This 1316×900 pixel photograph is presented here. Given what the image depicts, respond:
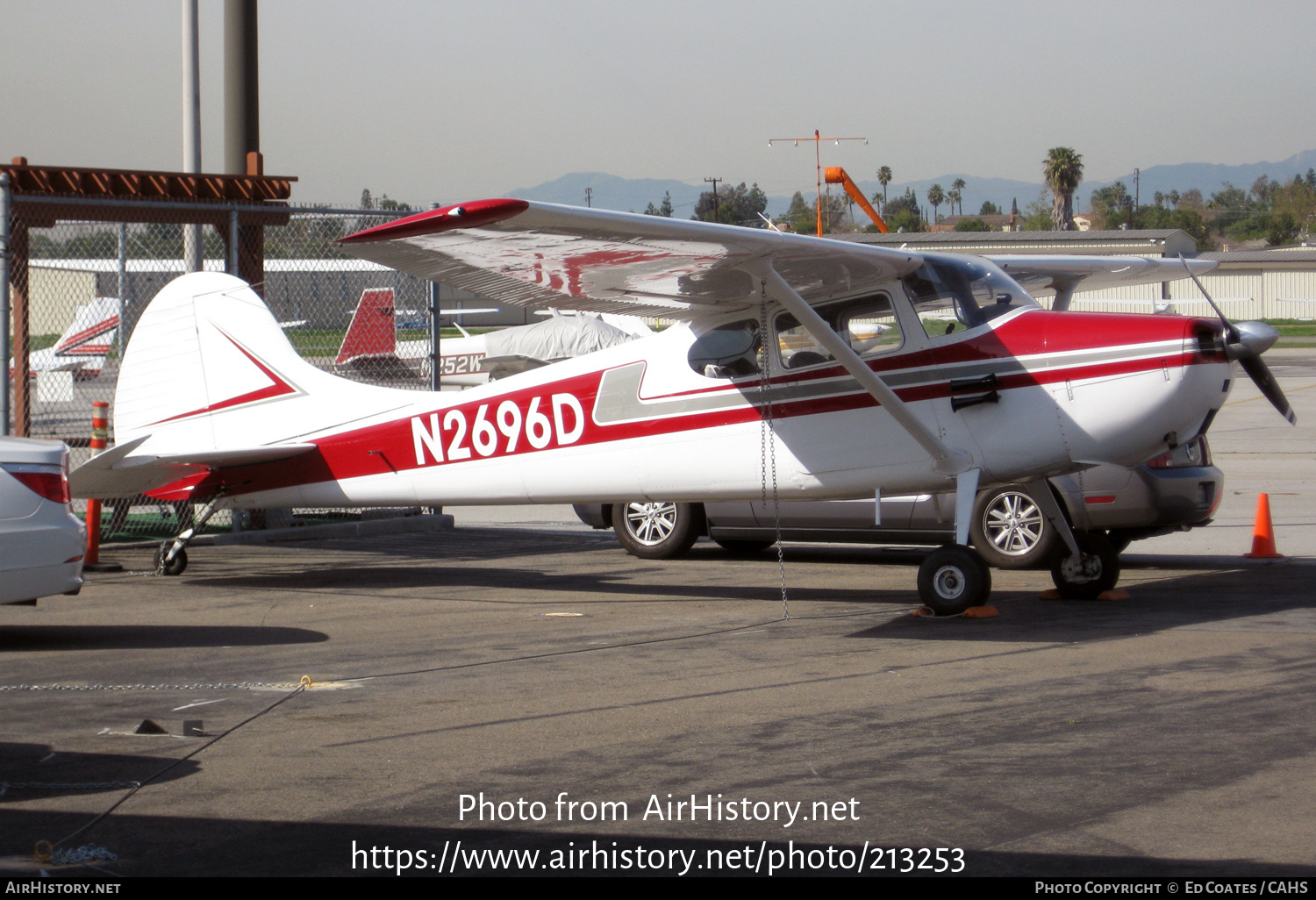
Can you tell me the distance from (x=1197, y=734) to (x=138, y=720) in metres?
4.60

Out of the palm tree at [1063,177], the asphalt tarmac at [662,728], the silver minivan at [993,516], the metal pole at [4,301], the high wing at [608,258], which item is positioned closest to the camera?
the asphalt tarmac at [662,728]

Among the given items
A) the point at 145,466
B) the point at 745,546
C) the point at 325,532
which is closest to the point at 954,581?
the point at 745,546

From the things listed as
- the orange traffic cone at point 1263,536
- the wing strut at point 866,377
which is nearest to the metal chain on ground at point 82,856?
the wing strut at point 866,377

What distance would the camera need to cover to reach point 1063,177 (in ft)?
336

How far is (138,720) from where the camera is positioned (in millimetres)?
5613

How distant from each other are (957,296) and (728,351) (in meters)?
1.66

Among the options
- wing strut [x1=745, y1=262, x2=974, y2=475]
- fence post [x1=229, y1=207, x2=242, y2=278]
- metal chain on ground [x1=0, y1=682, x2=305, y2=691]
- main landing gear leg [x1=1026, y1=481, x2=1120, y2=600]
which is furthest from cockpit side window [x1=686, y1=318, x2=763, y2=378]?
fence post [x1=229, y1=207, x2=242, y2=278]

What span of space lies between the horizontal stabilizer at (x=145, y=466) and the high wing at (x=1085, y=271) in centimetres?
605

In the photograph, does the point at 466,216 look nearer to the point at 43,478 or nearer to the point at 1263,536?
the point at 43,478

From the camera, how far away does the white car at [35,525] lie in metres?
6.74

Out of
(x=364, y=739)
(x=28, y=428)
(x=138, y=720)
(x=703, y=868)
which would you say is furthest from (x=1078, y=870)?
(x=28, y=428)

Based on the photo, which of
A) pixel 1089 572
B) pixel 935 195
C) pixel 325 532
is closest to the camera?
pixel 1089 572

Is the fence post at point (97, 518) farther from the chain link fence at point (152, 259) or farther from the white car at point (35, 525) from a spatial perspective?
the white car at point (35, 525)
